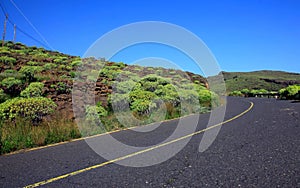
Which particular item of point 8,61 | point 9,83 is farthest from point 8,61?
point 9,83

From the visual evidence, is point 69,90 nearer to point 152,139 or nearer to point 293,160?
point 152,139

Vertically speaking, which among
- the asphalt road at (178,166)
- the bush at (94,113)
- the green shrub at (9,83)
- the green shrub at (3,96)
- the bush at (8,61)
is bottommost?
the asphalt road at (178,166)

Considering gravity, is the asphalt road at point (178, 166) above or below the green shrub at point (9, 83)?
below

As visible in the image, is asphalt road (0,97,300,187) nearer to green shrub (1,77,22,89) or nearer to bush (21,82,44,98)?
bush (21,82,44,98)

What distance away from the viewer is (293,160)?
18.6 feet

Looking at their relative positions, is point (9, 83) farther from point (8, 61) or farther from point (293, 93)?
point (293, 93)

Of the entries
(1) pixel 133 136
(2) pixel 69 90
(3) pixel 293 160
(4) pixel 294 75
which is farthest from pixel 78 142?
(4) pixel 294 75

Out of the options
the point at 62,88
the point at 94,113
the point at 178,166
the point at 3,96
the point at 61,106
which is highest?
the point at 62,88

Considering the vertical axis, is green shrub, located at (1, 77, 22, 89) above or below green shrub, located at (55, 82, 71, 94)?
above

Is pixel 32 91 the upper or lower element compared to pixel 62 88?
lower

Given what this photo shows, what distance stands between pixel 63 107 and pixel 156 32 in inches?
241

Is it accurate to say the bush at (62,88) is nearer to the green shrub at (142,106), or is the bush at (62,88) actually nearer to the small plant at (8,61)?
the green shrub at (142,106)

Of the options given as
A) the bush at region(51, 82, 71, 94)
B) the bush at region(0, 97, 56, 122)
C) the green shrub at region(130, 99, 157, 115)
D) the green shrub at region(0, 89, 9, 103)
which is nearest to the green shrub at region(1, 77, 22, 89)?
the green shrub at region(0, 89, 9, 103)

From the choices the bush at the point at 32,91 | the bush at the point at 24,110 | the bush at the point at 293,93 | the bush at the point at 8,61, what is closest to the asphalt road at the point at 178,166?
the bush at the point at 24,110
